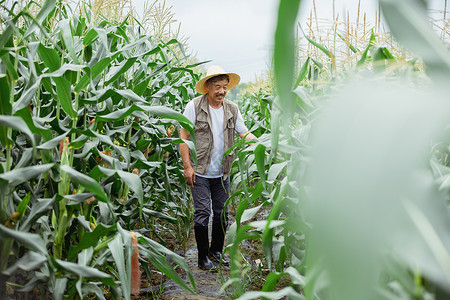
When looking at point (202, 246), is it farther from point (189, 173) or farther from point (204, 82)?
point (204, 82)

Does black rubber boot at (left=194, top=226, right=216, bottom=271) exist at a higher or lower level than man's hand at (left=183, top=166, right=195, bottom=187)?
lower

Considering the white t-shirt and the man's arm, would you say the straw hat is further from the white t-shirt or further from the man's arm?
the man's arm

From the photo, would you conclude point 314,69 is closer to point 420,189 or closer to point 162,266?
point 162,266

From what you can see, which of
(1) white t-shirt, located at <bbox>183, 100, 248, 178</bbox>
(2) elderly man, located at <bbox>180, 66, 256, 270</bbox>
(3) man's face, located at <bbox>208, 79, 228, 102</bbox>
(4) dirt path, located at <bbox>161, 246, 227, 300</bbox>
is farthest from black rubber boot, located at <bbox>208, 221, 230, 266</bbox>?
(3) man's face, located at <bbox>208, 79, 228, 102</bbox>

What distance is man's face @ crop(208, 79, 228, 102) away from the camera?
330 cm

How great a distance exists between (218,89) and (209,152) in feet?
1.69

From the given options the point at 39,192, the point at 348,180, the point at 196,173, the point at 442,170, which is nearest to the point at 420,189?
the point at 348,180

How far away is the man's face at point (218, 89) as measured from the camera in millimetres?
3303

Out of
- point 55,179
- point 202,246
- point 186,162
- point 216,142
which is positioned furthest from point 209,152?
point 55,179

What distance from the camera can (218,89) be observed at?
3.30 meters

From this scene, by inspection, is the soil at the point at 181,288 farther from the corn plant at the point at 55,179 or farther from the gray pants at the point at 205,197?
the corn plant at the point at 55,179

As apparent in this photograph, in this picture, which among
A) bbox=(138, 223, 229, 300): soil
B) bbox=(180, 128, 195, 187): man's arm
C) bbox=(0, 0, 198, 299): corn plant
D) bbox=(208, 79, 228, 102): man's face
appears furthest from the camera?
bbox=(208, 79, 228, 102): man's face

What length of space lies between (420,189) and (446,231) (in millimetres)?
104

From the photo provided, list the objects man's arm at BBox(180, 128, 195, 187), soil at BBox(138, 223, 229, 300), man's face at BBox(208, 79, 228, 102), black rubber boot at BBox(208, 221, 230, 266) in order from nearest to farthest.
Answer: soil at BBox(138, 223, 229, 300)
man's arm at BBox(180, 128, 195, 187)
man's face at BBox(208, 79, 228, 102)
black rubber boot at BBox(208, 221, 230, 266)
